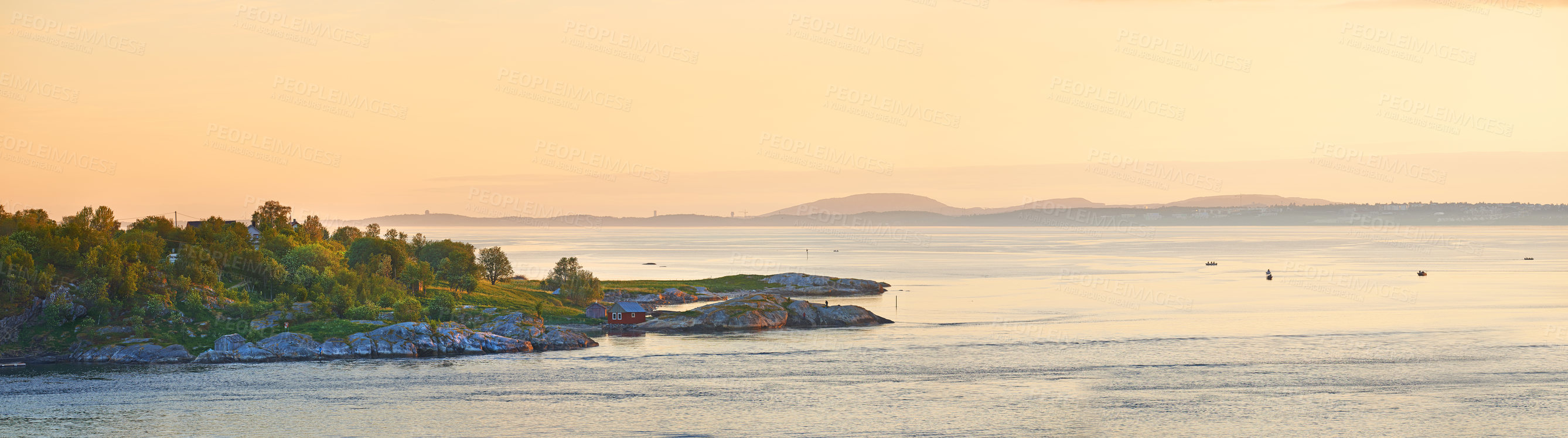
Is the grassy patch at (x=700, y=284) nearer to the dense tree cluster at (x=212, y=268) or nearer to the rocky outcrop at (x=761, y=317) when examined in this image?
the dense tree cluster at (x=212, y=268)

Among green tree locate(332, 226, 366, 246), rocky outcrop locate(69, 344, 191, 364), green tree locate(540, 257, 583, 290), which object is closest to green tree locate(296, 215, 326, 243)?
green tree locate(332, 226, 366, 246)

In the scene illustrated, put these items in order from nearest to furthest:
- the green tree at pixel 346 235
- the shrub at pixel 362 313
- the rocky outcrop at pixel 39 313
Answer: the rocky outcrop at pixel 39 313
the shrub at pixel 362 313
the green tree at pixel 346 235

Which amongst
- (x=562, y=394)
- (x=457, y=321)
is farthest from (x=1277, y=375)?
(x=457, y=321)

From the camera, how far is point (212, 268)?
99625 mm

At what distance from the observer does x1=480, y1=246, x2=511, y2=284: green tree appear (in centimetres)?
14012

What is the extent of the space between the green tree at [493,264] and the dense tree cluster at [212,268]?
150 millimetres

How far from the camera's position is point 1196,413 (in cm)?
6200

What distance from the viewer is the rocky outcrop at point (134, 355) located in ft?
267

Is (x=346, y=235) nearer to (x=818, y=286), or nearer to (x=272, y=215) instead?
(x=272, y=215)

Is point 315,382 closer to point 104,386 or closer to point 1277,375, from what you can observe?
point 104,386

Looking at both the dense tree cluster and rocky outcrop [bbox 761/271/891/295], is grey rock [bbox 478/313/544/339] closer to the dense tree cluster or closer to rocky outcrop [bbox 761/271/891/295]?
the dense tree cluster

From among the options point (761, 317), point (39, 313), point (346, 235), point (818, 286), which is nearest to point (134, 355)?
point (39, 313)

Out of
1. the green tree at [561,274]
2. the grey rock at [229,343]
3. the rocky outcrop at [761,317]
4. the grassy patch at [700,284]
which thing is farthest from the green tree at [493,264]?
the grey rock at [229,343]

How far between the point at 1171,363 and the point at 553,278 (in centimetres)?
8207
